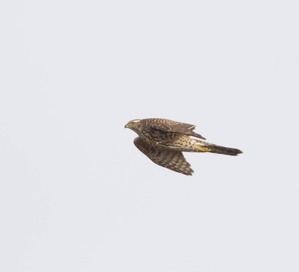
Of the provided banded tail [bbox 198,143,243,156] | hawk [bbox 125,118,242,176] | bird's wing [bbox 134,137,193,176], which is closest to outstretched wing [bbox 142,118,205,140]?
hawk [bbox 125,118,242,176]

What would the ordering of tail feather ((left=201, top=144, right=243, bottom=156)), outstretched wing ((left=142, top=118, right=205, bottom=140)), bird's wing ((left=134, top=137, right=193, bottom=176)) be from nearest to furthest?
outstretched wing ((left=142, top=118, right=205, bottom=140)) → tail feather ((left=201, top=144, right=243, bottom=156)) → bird's wing ((left=134, top=137, right=193, bottom=176))

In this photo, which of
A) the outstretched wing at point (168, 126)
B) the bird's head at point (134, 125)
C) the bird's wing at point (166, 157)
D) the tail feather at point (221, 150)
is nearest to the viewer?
the outstretched wing at point (168, 126)

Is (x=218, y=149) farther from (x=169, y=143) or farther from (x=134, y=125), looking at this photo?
(x=134, y=125)

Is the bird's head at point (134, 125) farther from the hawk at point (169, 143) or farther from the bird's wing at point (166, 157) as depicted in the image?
the bird's wing at point (166, 157)

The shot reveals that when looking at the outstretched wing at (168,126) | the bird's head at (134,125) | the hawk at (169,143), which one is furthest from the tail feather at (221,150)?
the bird's head at (134,125)

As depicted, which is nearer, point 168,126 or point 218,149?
point 168,126

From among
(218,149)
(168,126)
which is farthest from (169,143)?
(218,149)

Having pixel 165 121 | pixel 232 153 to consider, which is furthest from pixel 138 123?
pixel 232 153

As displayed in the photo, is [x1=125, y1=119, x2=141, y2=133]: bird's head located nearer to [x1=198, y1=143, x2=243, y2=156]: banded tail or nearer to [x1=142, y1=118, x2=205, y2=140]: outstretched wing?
[x1=142, y1=118, x2=205, y2=140]: outstretched wing
